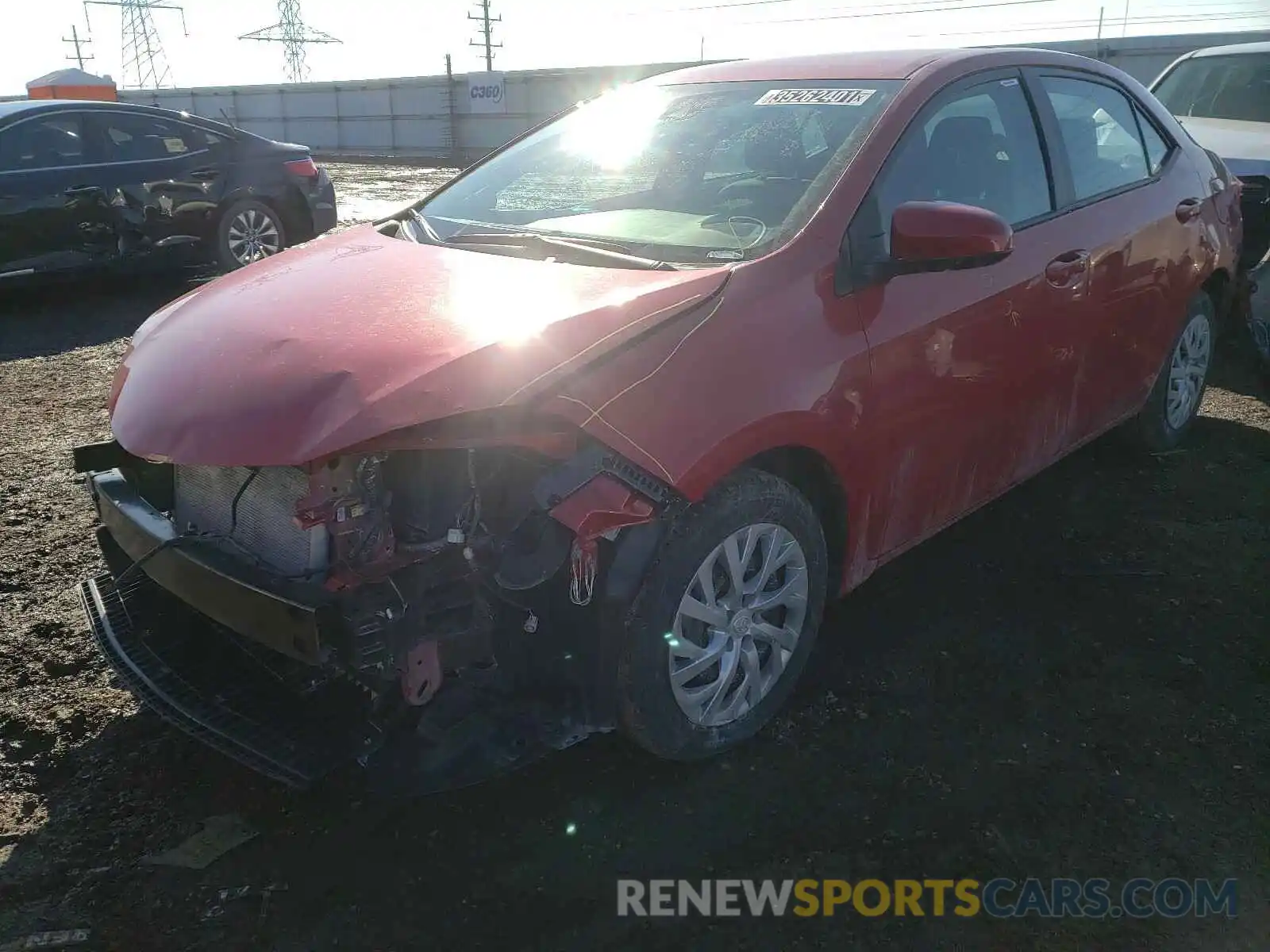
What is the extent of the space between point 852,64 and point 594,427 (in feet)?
6.21

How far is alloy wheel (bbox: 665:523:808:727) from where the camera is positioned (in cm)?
238

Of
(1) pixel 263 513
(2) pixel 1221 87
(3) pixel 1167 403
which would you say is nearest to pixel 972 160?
(3) pixel 1167 403

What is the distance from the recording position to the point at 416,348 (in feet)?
6.95

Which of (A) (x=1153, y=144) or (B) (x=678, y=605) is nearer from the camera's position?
(B) (x=678, y=605)

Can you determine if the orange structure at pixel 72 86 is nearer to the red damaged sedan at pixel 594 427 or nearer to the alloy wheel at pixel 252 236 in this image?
the alloy wheel at pixel 252 236

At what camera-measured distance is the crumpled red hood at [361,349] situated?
199 centimetres

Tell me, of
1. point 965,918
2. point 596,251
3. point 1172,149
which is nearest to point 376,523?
point 596,251

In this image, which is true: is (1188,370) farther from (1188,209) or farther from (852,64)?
(852,64)

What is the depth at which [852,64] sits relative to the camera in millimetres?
3207

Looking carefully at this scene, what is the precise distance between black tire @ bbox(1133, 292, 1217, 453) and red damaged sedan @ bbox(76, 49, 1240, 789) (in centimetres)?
130

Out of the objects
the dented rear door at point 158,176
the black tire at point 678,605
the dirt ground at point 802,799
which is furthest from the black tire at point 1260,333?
the dented rear door at point 158,176

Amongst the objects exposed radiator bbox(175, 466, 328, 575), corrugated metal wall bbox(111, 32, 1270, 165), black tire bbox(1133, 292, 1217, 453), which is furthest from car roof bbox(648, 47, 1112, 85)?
corrugated metal wall bbox(111, 32, 1270, 165)

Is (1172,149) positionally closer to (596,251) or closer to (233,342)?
(596,251)

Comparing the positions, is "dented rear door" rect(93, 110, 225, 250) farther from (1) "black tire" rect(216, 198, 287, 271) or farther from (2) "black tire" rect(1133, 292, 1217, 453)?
(2) "black tire" rect(1133, 292, 1217, 453)
